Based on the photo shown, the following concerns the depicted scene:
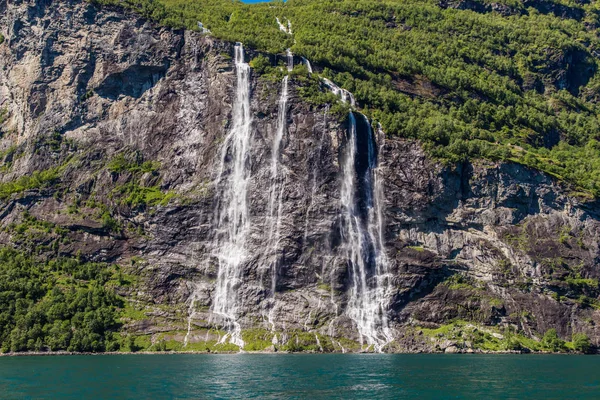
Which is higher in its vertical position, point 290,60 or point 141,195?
point 290,60

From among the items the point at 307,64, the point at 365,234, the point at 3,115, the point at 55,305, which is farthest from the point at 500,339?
the point at 3,115

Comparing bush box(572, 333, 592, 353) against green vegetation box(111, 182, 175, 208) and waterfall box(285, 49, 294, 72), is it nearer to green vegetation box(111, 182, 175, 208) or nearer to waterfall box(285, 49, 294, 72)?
green vegetation box(111, 182, 175, 208)

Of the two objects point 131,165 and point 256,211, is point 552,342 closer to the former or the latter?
point 256,211

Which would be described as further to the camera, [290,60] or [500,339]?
[290,60]

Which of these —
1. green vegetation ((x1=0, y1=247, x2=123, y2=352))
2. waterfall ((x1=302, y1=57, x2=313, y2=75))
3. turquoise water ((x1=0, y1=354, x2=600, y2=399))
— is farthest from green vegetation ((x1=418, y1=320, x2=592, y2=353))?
waterfall ((x1=302, y1=57, x2=313, y2=75))

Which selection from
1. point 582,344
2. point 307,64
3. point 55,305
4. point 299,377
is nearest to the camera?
point 299,377

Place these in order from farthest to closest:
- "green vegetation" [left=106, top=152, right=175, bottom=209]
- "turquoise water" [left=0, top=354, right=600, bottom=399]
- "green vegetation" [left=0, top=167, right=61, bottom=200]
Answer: "green vegetation" [left=0, top=167, right=61, bottom=200], "green vegetation" [left=106, top=152, right=175, bottom=209], "turquoise water" [left=0, top=354, right=600, bottom=399]

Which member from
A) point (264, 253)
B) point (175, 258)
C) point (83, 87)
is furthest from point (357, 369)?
point (83, 87)

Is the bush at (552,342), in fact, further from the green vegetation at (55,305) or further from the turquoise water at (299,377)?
the green vegetation at (55,305)
